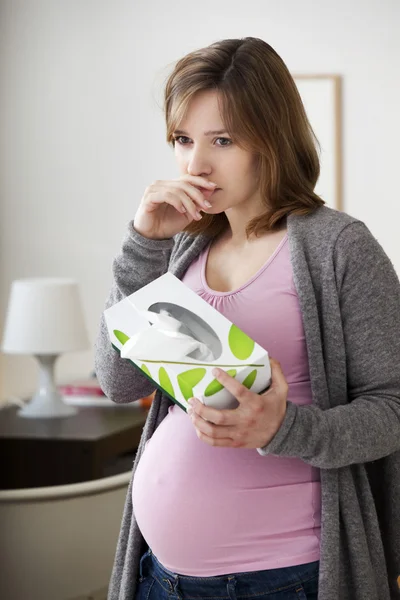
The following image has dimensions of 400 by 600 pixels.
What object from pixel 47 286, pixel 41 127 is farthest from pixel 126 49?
pixel 47 286

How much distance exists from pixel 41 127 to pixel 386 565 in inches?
98.5

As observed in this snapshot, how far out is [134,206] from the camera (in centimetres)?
329

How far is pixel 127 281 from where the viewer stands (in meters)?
1.19

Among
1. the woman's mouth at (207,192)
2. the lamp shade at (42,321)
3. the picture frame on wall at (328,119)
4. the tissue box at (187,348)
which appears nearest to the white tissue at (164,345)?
the tissue box at (187,348)

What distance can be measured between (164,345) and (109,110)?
8.14ft

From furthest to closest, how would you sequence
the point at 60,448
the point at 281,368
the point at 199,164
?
1. the point at 60,448
2. the point at 199,164
3. the point at 281,368

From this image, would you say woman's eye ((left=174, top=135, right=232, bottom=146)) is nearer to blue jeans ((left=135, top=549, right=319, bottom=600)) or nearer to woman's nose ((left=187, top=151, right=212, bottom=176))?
woman's nose ((left=187, top=151, right=212, bottom=176))

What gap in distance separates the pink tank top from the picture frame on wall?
2.11 m

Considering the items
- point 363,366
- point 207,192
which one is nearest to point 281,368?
point 363,366

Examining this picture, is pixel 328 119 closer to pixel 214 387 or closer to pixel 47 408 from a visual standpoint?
pixel 47 408

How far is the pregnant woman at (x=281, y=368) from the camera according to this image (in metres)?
1.07

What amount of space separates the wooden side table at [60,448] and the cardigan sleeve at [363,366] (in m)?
1.43

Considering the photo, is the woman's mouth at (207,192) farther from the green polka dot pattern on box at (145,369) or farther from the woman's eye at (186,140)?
the green polka dot pattern on box at (145,369)

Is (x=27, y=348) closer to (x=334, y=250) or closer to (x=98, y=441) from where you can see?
(x=98, y=441)
